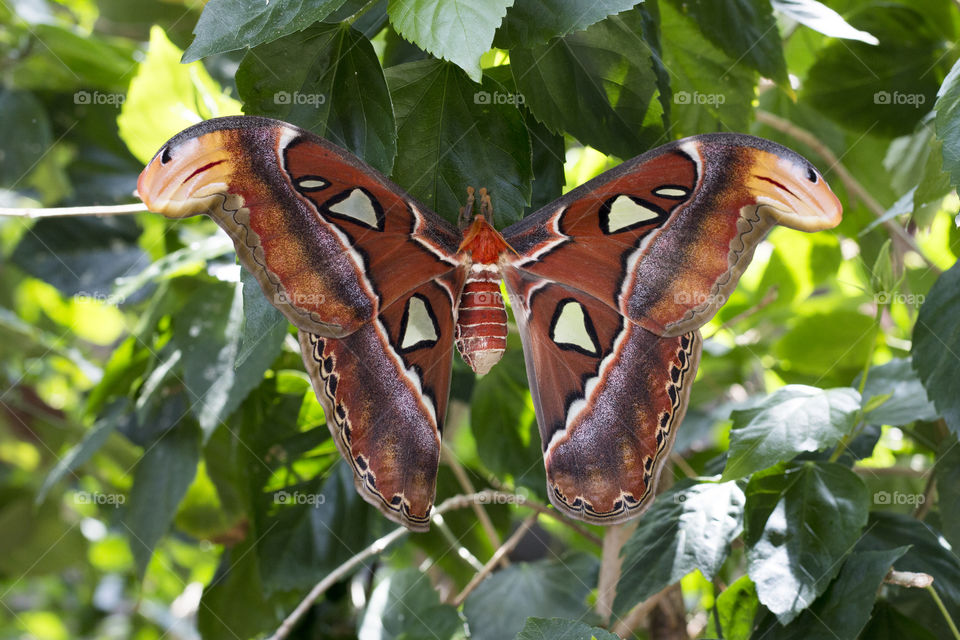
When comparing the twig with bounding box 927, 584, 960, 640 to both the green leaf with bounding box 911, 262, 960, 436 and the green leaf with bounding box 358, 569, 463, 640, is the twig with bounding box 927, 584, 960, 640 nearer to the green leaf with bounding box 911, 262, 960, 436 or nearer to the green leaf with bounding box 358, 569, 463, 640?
the green leaf with bounding box 911, 262, 960, 436

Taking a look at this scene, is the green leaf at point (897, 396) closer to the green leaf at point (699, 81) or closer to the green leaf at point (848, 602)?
the green leaf at point (848, 602)

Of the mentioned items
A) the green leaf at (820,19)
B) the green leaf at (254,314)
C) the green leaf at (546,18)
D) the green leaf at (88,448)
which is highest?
the green leaf at (546,18)

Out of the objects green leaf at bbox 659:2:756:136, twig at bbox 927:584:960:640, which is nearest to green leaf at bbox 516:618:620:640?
twig at bbox 927:584:960:640

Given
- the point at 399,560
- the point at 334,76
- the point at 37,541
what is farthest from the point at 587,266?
the point at 37,541

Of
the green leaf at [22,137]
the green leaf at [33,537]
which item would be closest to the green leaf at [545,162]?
the green leaf at [22,137]

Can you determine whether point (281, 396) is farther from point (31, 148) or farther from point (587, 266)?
point (31, 148)

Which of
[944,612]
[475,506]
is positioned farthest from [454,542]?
[944,612]

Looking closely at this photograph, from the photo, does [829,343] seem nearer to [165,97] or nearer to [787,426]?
[787,426]

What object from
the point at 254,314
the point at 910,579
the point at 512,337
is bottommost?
the point at 910,579
